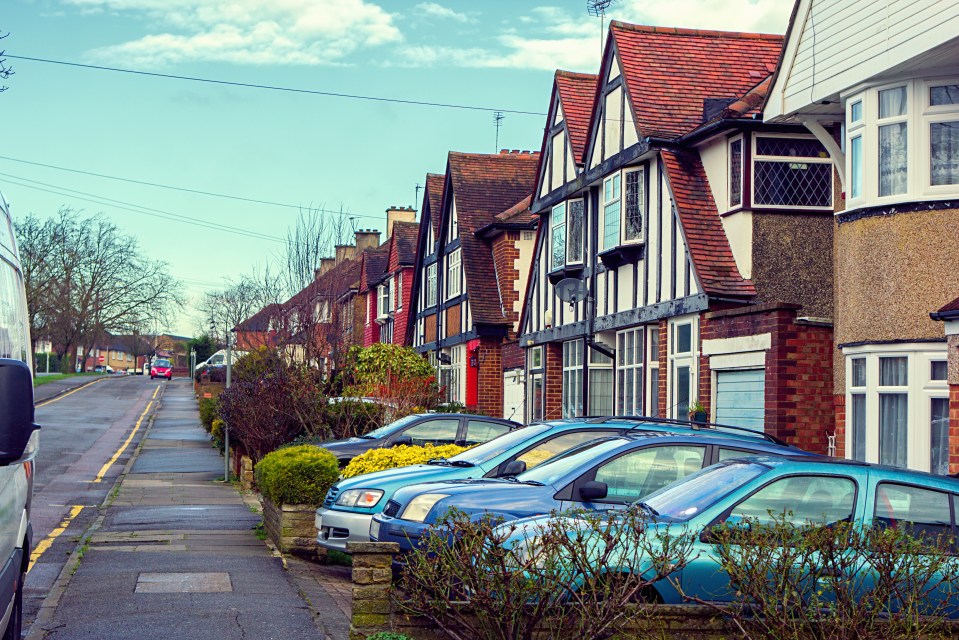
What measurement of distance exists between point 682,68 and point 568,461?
1449 centimetres

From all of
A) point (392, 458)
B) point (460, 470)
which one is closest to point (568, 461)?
point (460, 470)

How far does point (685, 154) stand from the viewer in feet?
70.2

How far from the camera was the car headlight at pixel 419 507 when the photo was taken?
10.6 meters

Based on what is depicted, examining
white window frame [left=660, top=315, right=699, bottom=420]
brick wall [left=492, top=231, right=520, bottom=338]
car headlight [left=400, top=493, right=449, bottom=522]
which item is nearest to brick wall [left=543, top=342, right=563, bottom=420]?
white window frame [left=660, top=315, right=699, bottom=420]

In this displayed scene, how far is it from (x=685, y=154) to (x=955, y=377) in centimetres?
968

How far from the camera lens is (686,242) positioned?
20.0 meters

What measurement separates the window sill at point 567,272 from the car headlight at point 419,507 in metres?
15.3

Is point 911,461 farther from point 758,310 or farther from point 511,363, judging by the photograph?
point 511,363

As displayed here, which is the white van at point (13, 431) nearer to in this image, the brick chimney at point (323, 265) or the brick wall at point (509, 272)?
the brick chimney at point (323, 265)

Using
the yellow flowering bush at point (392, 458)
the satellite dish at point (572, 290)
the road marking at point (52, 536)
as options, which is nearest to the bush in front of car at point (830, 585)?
the yellow flowering bush at point (392, 458)

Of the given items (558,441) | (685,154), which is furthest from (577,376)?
(558,441)

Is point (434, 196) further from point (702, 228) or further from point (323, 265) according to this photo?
point (702, 228)

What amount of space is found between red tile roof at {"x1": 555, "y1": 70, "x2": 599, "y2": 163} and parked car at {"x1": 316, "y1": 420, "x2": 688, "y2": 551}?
14.3 m

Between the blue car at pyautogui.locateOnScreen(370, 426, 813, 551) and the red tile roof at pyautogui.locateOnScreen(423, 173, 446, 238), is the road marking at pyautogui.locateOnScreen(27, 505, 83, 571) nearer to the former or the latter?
the blue car at pyautogui.locateOnScreen(370, 426, 813, 551)
